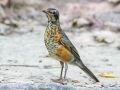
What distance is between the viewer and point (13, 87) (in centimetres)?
591

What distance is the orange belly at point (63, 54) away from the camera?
22.0 feet

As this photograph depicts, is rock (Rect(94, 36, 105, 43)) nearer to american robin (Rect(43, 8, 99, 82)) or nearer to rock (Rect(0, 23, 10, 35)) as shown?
rock (Rect(0, 23, 10, 35))

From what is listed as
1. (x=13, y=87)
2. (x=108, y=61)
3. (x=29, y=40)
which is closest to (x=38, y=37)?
(x=29, y=40)

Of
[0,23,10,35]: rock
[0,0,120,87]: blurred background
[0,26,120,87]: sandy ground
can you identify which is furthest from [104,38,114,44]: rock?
[0,23,10,35]: rock

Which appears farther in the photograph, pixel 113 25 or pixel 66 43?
pixel 113 25

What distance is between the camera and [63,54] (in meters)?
6.76

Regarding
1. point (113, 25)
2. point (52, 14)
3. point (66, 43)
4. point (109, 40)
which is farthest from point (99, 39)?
point (52, 14)

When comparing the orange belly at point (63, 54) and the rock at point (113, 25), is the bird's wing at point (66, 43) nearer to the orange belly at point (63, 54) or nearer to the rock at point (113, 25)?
the orange belly at point (63, 54)

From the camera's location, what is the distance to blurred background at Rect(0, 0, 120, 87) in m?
7.64

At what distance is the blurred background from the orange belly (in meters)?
0.36

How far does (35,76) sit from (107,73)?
55.5 inches

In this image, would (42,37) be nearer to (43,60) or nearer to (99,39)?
(99,39)

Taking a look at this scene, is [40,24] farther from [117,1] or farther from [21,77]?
[21,77]

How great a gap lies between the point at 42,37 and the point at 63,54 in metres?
4.64
